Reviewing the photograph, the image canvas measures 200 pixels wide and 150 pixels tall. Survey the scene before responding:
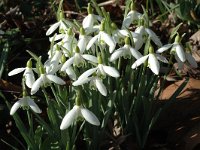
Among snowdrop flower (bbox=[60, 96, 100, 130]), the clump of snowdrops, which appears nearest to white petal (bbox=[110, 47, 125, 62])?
the clump of snowdrops

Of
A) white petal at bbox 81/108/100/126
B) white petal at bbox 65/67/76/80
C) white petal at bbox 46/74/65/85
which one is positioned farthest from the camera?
white petal at bbox 65/67/76/80

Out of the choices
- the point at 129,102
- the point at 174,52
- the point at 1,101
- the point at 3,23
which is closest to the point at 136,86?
the point at 129,102

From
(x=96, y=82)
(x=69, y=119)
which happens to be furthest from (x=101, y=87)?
(x=69, y=119)

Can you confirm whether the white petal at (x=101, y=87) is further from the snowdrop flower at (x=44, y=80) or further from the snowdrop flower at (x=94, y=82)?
the snowdrop flower at (x=44, y=80)

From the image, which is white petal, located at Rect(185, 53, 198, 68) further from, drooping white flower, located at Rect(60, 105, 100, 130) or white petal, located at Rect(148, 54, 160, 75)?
drooping white flower, located at Rect(60, 105, 100, 130)

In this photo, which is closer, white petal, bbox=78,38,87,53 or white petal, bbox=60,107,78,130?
white petal, bbox=60,107,78,130

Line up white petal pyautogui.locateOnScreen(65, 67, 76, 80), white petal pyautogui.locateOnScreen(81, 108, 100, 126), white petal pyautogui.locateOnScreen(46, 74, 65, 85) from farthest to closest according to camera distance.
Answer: white petal pyautogui.locateOnScreen(65, 67, 76, 80) < white petal pyautogui.locateOnScreen(46, 74, 65, 85) < white petal pyautogui.locateOnScreen(81, 108, 100, 126)

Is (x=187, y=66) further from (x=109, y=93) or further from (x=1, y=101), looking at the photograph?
(x=1, y=101)

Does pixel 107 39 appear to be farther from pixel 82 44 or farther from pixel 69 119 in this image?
pixel 69 119
